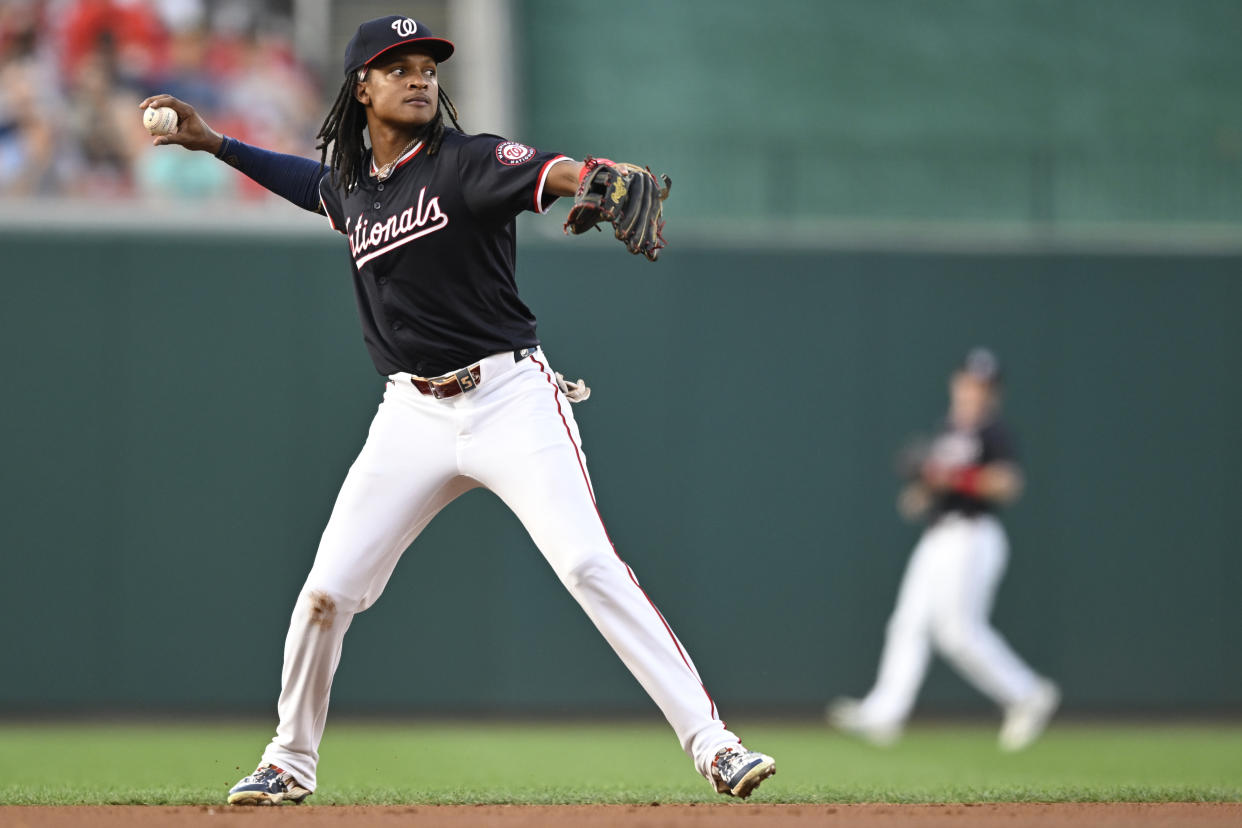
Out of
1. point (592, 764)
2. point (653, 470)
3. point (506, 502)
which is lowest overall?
point (592, 764)

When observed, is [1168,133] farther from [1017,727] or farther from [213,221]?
[213,221]

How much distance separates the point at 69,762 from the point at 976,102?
30.3 ft

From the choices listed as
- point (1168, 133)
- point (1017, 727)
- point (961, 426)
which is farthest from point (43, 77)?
point (1168, 133)

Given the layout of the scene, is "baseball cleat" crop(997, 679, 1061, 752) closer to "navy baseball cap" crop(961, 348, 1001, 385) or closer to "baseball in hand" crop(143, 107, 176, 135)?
"navy baseball cap" crop(961, 348, 1001, 385)

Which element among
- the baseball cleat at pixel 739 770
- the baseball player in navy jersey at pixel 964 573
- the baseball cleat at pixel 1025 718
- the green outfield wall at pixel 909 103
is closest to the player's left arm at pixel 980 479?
the baseball player in navy jersey at pixel 964 573

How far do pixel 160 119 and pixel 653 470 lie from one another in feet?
18.7

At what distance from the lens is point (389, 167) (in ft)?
15.4

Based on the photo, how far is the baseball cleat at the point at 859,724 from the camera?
8.92 metres

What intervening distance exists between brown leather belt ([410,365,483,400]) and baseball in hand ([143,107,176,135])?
3.65 feet

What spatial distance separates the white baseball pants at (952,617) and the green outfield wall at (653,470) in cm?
121

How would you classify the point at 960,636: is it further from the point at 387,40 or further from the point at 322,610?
the point at 387,40

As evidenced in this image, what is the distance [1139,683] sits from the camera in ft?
33.9

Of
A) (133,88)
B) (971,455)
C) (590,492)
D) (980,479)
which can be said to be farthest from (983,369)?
(133,88)

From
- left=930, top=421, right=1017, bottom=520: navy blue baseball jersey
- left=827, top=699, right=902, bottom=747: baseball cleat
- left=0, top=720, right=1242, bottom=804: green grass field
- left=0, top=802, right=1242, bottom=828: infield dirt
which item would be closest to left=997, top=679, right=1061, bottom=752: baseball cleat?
left=0, top=720, right=1242, bottom=804: green grass field
